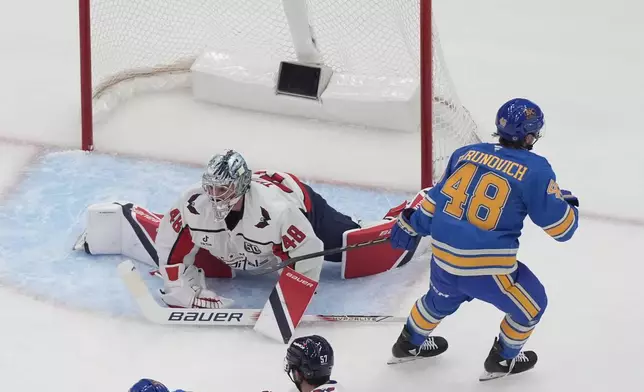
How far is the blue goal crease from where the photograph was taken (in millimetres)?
4660

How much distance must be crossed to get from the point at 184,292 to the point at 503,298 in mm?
1143

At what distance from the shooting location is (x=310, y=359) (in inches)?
139

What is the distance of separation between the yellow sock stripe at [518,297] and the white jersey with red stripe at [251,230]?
0.76m

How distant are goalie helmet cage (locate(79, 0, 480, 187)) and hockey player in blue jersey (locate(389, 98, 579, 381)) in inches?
46.6

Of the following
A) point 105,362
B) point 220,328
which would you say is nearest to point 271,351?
point 220,328

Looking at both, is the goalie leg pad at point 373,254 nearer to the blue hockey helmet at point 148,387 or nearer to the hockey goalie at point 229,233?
the hockey goalie at point 229,233

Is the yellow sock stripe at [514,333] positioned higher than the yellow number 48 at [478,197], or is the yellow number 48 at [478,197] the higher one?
the yellow number 48 at [478,197]

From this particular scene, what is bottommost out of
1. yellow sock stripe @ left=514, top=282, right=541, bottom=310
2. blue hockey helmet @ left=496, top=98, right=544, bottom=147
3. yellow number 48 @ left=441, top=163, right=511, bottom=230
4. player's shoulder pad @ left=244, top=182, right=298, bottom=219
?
yellow sock stripe @ left=514, top=282, right=541, bottom=310

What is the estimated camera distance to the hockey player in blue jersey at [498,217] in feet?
12.7

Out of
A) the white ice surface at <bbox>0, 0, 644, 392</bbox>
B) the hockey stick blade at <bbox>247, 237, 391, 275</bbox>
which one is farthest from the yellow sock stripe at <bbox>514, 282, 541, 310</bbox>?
the hockey stick blade at <bbox>247, 237, 391, 275</bbox>

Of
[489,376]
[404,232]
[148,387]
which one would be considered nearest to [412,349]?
[489,376]

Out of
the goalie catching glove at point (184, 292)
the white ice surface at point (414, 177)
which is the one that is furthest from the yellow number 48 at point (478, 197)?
the goalie catching glove at point (184, 292)

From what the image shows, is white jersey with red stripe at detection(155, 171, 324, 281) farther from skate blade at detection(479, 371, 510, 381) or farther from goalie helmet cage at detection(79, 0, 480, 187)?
goalie helmet cage at detection(79, 0, 480, 187)

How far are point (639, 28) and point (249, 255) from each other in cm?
324
